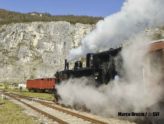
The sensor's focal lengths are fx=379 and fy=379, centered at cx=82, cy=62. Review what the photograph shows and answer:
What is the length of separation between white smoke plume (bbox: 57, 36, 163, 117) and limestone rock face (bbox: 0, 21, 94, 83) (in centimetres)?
7834

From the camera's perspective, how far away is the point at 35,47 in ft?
360

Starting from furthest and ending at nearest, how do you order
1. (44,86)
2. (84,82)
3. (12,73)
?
(12,73) → (44,86) → (84,82)

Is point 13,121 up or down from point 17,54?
down

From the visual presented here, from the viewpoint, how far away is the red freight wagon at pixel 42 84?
60.0 metres

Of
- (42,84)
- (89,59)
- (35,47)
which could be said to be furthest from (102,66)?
(35,47)

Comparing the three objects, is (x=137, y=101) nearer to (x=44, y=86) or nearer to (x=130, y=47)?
(x=130, y=47)

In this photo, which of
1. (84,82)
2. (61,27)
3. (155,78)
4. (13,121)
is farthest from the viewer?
(61,27)

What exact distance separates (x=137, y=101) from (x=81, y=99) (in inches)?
375

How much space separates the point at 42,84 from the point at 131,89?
4783 cm

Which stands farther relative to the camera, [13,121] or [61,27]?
[61,27]

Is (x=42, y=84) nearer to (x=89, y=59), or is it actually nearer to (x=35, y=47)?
(x=89, y=59)

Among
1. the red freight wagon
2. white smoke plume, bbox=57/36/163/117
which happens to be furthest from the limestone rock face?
white smoke plume, bbox=57/36/163/117

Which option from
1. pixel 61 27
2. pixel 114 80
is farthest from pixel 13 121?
pixel 61 27

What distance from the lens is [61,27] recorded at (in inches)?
4427
